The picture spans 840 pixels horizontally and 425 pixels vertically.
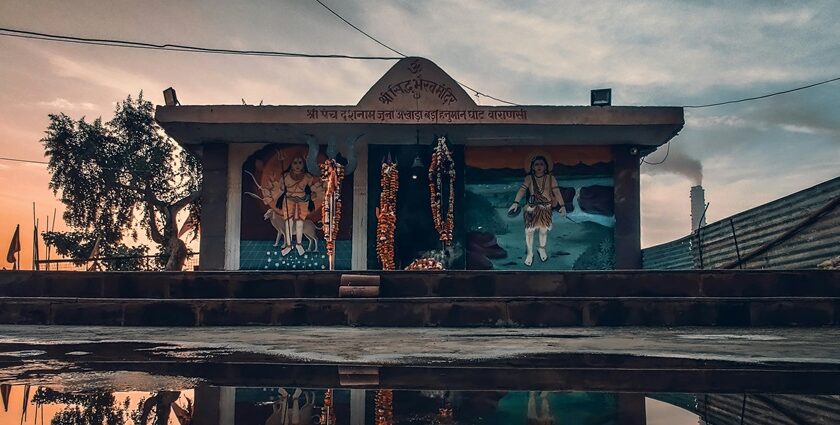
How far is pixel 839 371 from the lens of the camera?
423cm

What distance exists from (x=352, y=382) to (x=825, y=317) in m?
7.92

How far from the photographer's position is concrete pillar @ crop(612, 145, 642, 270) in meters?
18.5

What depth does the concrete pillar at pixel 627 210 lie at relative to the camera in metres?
18.5

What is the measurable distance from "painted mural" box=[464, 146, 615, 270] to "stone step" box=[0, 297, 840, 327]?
8877 millimetres

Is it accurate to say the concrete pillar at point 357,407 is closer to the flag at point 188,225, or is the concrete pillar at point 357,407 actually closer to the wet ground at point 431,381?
the wet ground at point 431,381

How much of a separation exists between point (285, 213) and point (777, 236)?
1232 cm

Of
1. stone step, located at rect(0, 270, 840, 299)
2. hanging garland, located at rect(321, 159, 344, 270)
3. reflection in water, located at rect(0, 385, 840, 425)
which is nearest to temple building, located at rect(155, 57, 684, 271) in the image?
hanging garland, located at rect(321, 159, 344, 270)

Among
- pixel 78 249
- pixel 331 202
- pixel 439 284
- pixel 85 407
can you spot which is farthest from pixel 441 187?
pixel 78 249

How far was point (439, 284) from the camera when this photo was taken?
11.1m

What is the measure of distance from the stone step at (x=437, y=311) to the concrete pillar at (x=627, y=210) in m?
9.08

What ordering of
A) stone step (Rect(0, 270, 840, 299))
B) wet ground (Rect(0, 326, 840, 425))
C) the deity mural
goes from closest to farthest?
1. wet ground (Rect(0, 326, 840, 425))
2. stone step (Rect(0, 270, 840, 299))
3. the deity mural

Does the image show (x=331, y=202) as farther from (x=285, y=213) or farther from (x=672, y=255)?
(x=672, y=255)

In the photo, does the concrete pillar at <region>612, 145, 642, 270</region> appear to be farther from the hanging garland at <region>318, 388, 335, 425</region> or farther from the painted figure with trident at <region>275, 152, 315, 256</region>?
the hanging garland at <region>318, 388, 335, 425</region>

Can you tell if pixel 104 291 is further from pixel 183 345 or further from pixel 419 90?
pixel 419 90
